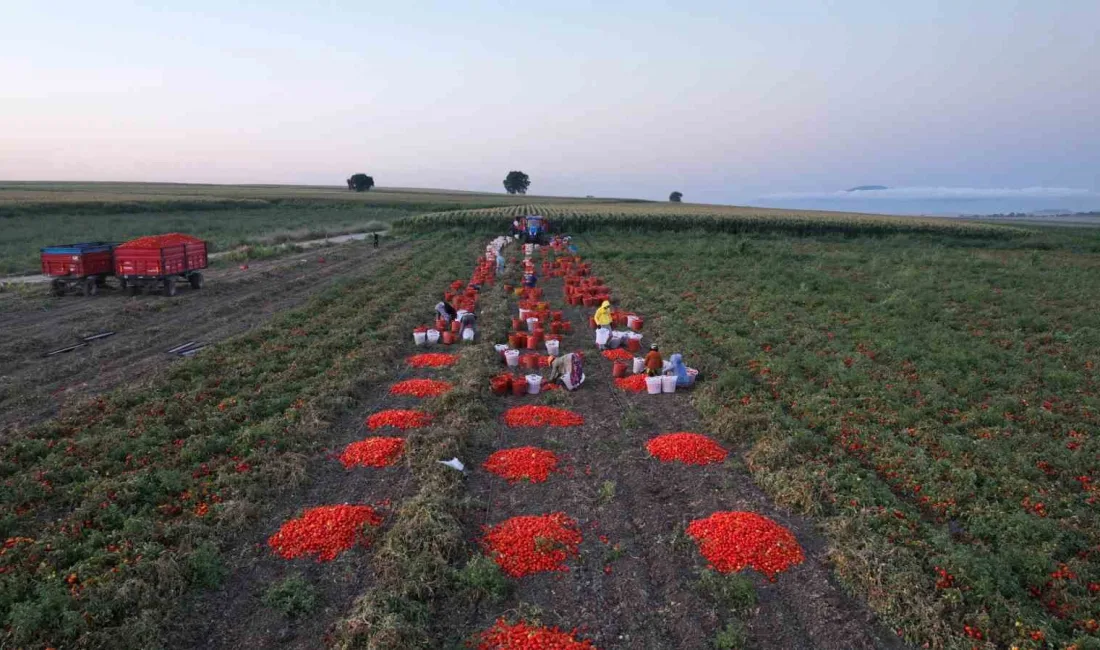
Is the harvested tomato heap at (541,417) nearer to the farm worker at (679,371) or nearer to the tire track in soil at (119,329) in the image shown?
the farm worker at (679,371)

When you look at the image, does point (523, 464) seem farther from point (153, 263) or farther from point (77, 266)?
point (77, 266)

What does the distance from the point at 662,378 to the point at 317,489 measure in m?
5.98

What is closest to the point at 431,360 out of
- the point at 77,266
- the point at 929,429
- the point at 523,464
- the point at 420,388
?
the point at 420,388

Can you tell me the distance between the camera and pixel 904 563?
5.73 m

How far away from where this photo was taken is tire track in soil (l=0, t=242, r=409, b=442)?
1047cm

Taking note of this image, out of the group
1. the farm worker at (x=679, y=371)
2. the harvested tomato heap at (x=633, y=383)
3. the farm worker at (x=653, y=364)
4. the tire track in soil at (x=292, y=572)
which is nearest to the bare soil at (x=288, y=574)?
the tire track in soil at (x=292, y=572)

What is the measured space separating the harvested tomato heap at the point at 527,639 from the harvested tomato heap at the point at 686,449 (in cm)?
361

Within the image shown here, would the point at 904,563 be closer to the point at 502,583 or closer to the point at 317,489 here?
the point at 502,583

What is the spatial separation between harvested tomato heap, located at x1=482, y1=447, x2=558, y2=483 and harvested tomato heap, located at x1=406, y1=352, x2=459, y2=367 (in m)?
4.49

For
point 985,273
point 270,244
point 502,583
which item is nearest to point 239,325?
point 502,583

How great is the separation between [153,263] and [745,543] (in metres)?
18.6

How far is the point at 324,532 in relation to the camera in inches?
252

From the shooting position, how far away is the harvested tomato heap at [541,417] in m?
9.47

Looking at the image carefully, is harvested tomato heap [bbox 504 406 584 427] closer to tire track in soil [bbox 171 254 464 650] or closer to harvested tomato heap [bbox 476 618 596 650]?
tire track in soil [bbox 171 254 464 650]
